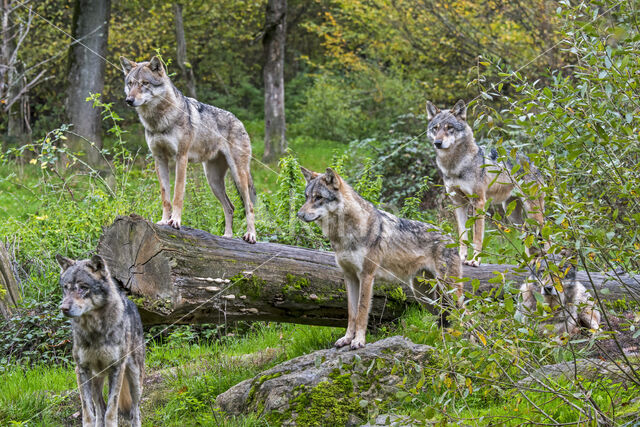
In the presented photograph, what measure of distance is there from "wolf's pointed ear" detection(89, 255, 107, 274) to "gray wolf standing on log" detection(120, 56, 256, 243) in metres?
1.27

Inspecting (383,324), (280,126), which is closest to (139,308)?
(383,324)

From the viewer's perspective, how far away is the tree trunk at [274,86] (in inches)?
786

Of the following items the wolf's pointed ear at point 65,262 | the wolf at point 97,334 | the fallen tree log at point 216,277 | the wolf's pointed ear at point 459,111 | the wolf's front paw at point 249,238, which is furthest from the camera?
the wolf's pointed ear at point 459,111

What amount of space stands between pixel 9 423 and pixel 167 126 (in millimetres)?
3466

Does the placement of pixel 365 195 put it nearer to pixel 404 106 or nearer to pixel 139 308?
pixel 139 308

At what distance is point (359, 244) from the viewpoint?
7.04 meters

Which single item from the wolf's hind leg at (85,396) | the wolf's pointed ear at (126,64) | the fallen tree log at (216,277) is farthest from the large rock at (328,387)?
the wolf's pointed ear at (126,64)

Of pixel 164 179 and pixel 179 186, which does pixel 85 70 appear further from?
pixel 179 186

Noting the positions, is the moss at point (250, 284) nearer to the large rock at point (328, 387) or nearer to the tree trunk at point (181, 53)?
the large rock at point (328, 387)

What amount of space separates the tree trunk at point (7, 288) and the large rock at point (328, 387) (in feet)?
12.5

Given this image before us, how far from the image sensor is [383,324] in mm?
8273

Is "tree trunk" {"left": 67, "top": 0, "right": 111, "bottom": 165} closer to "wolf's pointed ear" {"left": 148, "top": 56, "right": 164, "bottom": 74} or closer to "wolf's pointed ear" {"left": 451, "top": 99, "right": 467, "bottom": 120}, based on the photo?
"wolf's pointed ear" {"left": 148, "top": 56, "right": 164, "bottom": 74}

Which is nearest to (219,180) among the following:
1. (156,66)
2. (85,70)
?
(156,66)

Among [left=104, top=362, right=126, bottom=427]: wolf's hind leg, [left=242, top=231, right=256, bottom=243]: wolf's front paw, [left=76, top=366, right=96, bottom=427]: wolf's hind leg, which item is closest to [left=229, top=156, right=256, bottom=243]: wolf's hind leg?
[left=242, top=231, right=256, bottom=243]: wolf's front paw
